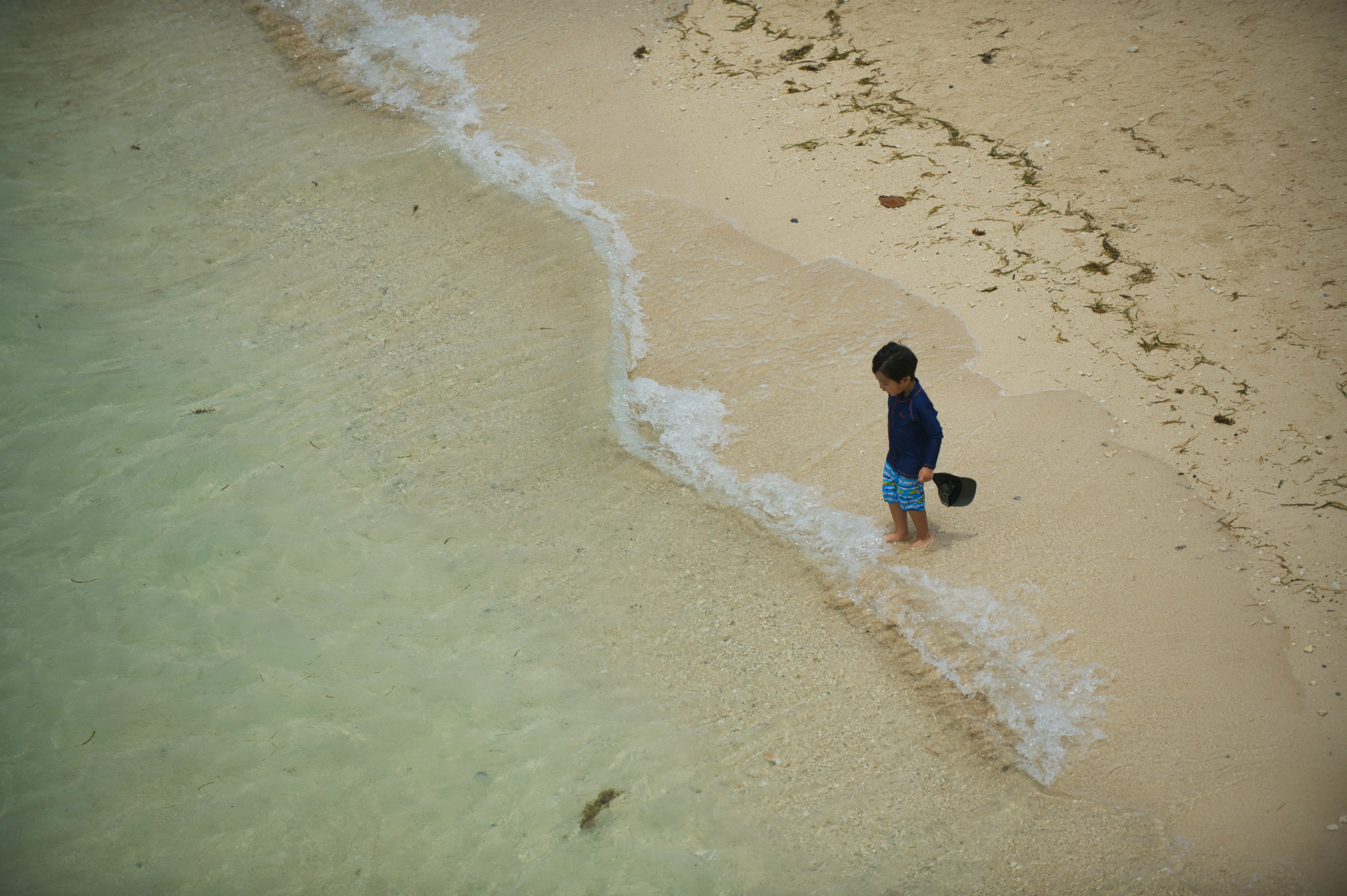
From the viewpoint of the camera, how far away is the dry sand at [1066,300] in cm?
324

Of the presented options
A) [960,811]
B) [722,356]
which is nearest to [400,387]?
[722,356]

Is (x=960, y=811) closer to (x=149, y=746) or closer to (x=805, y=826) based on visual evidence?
(x=805, y=826)

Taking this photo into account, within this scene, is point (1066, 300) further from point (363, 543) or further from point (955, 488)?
point (363, 543)

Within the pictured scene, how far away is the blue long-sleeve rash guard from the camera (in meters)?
3.55

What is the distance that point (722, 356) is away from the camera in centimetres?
505

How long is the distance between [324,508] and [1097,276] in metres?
4.80

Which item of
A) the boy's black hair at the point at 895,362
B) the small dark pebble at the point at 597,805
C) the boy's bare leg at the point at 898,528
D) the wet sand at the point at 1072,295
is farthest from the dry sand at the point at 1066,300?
the boy's black hair at the point at 895,362

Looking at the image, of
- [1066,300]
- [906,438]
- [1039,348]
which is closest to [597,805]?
[906,438]

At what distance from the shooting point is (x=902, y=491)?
377 cm

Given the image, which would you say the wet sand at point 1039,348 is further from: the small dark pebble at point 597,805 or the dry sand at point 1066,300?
the small dark pebble at point 597,805

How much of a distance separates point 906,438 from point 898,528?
52 cm

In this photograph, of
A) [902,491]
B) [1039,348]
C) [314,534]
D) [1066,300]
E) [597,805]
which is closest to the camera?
[597,805]

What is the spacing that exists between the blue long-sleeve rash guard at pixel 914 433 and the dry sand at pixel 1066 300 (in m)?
0.52

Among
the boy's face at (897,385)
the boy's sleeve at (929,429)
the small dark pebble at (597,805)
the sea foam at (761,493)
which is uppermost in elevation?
the boy's face at (897,385)
